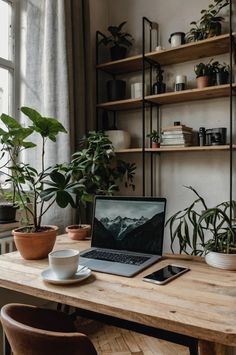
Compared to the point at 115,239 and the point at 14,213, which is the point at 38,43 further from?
the point at 115,239

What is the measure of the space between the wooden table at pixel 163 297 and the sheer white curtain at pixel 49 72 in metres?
1.17

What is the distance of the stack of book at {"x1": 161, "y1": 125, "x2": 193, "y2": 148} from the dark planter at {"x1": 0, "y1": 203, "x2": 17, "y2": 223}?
124 centimetres

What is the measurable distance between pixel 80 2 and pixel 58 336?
2585 mm

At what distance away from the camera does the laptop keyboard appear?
1.36 meters

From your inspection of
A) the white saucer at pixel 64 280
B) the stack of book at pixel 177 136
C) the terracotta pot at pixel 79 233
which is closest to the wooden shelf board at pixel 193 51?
the stack of book at pixel 177 136

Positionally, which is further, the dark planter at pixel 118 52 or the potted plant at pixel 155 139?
the dark planter at pixel 118 52

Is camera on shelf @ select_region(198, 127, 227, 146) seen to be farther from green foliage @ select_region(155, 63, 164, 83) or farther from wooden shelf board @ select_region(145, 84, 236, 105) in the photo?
green foliage @ select_region(155, 63, 164, 83)

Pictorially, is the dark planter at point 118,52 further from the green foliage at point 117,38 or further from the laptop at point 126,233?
the laptop at point 126,233

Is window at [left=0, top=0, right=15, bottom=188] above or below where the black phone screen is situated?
above

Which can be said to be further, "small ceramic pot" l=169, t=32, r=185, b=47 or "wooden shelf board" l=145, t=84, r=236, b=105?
"small ceramic pot" l=169, t=32, r=185, b=47

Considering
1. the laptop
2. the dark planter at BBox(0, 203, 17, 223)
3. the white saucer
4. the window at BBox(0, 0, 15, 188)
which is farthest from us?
the window at BBox(0, 0, 15, 188)

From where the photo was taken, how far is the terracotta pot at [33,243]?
4.71 ft

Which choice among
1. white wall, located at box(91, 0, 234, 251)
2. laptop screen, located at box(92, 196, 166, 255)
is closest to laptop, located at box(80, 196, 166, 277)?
→ laptop screen, located at box(92, 196, 166, 255)

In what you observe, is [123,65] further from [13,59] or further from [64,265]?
[64,265]
